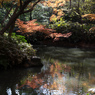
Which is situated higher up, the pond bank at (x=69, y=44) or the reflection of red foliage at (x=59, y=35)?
the reflection of red foliage at (x=59, y=35)

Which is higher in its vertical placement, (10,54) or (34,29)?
(34,29)

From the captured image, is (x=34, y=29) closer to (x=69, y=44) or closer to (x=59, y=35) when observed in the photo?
(x=59, y=35)

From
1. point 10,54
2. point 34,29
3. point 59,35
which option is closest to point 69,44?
point 59,35

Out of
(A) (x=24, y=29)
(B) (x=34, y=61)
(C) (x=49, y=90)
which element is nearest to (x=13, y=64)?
(B) (x=34, y=61)

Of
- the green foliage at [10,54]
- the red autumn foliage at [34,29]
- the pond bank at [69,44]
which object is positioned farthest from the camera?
the pond bank at [69,44]

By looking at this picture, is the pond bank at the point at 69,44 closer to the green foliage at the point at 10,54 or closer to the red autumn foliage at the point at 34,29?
the red autumn foliage at the point at 34,29

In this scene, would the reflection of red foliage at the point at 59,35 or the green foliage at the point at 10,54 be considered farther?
the reflection of red foliage at the point at 59,35

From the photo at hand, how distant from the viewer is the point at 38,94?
2.86 m

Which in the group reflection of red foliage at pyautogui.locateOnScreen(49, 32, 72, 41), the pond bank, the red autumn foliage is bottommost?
the pond bank

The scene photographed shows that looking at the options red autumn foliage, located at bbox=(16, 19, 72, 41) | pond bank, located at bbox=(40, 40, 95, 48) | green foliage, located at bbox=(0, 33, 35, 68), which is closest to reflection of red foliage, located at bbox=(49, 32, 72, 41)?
red autumn foliage, located at bbox=(16, 19, 72, 41)

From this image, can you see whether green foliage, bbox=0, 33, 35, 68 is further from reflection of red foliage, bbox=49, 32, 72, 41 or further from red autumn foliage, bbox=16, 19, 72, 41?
reflection of red foliage, bbox=49, 32, 72, 41

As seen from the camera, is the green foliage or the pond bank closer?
the green foliage

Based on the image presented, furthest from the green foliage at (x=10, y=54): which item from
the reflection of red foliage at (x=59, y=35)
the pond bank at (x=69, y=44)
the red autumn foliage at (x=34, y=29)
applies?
the pond bank at (x=69, y=44)

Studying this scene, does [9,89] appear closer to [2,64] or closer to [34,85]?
[34,85]
